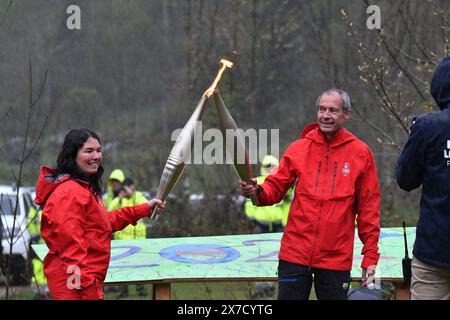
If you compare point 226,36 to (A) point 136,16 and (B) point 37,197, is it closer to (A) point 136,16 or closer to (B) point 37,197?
(A) point 136,16

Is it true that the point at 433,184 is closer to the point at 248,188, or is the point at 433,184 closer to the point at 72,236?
the point at 248,188

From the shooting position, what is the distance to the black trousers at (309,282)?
223 inches

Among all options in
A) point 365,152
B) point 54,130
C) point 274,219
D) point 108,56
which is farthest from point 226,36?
point 365,152

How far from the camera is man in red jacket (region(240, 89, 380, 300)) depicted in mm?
5660

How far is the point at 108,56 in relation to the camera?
63.9 feet

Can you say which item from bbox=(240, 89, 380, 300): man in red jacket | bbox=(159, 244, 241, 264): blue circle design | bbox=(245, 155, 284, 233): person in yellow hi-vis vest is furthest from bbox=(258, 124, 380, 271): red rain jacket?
bbox=(245, 155, 284, 233): person in yellow hi-vis vest

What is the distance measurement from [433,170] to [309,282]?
3.63ft

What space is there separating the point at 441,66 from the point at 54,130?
1406 cm

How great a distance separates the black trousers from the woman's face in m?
1.28

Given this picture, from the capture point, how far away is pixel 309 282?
225 inches

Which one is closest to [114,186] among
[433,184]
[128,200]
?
[128,200]

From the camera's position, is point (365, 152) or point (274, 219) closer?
point (365, 152)
